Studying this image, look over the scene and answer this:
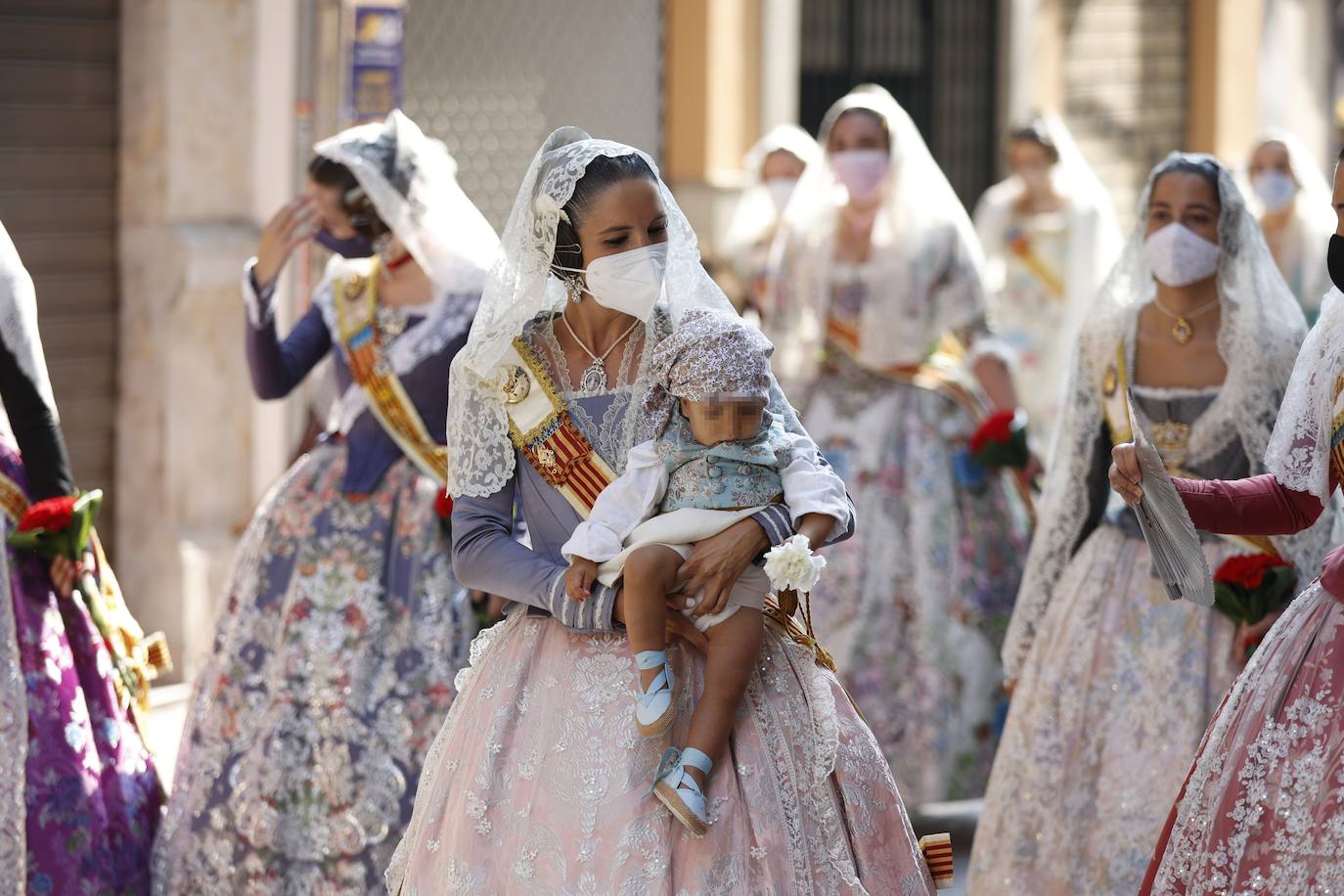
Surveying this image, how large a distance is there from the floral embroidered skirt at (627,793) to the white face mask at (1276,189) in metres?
7.42

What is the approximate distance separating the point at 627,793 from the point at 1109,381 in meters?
2.19

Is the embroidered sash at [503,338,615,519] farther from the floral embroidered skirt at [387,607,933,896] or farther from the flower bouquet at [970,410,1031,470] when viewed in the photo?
the flower bouquet at [970,410,1031,470]

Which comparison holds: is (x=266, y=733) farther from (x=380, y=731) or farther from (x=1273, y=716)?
(x=1273, y=716)

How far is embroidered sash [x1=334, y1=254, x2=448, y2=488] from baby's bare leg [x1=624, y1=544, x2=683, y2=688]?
1.83 metres

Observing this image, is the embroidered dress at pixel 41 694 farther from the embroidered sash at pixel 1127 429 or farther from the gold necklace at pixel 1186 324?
the gold necklace at pixel 1186 324

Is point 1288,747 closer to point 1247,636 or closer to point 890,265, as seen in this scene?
point 1247,636

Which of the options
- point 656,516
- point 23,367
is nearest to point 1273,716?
point 656,516

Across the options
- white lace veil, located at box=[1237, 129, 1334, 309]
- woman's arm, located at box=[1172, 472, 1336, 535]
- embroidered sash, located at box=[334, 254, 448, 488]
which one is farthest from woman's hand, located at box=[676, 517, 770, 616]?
white lace veil, located at box=[1237, 129, 1334, 309]

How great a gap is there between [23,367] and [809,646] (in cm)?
200

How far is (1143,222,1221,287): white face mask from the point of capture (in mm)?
5137

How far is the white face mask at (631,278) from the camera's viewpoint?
12.3 feet

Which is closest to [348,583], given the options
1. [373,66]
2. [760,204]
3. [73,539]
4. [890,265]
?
[73,539]

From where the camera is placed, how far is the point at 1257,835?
378cm

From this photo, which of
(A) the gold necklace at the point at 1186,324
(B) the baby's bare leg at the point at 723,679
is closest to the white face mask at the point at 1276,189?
(A) the gold necklace at the point at 1186,324
